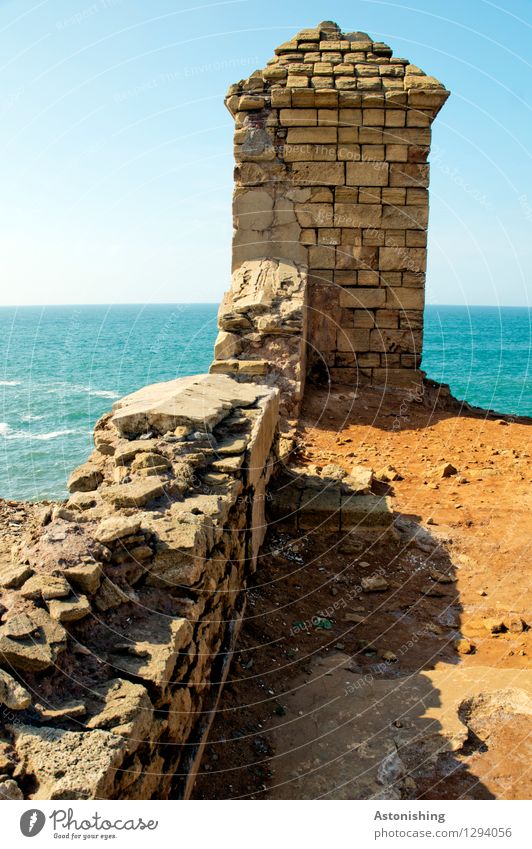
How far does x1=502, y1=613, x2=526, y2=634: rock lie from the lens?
5176mm

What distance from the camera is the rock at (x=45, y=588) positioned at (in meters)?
3.11

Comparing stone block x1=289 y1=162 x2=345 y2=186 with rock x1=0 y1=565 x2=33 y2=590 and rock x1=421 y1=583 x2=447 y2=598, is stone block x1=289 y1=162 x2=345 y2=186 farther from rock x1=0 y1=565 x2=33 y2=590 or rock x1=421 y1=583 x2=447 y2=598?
rock x1=0 y1=565 x2=33 y2=590

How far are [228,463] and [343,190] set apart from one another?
252 inches

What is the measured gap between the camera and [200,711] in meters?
3.70

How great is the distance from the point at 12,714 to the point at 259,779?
63.7 inches

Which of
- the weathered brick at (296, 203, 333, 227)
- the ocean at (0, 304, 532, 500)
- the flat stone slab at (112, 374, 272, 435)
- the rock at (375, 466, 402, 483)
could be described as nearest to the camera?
the flat stone slab at (112, 374, 272, 435)

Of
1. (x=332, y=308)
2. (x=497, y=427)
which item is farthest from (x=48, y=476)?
(x=497, y=427)

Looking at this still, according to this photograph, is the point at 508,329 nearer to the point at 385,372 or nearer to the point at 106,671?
the point at 385,372

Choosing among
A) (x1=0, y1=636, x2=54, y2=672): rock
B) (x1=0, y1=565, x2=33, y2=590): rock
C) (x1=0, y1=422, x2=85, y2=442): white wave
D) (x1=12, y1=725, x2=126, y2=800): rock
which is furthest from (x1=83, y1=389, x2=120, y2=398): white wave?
(x1=12, y1=725, x2=126, y2=800): rock

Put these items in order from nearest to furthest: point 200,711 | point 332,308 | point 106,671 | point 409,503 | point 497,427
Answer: point 106,671, point 200,711, point 409,503, point 497,427, point 332,308

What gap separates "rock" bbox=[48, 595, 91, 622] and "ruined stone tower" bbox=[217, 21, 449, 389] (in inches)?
284

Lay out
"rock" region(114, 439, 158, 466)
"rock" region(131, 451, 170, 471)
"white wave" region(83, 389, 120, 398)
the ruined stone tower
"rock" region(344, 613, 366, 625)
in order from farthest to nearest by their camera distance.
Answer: "white wave" region(83, 389, 120, 398) → the ruined stone tower → "rock" region(344, 613, 366, 625) → "rock" region(114, 439, 158, 466) → "rock" region(131, 451, 170, 471)

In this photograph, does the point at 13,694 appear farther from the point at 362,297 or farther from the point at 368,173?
the point at 368,173

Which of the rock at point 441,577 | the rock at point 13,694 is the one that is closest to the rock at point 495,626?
the rock at point 441,577
